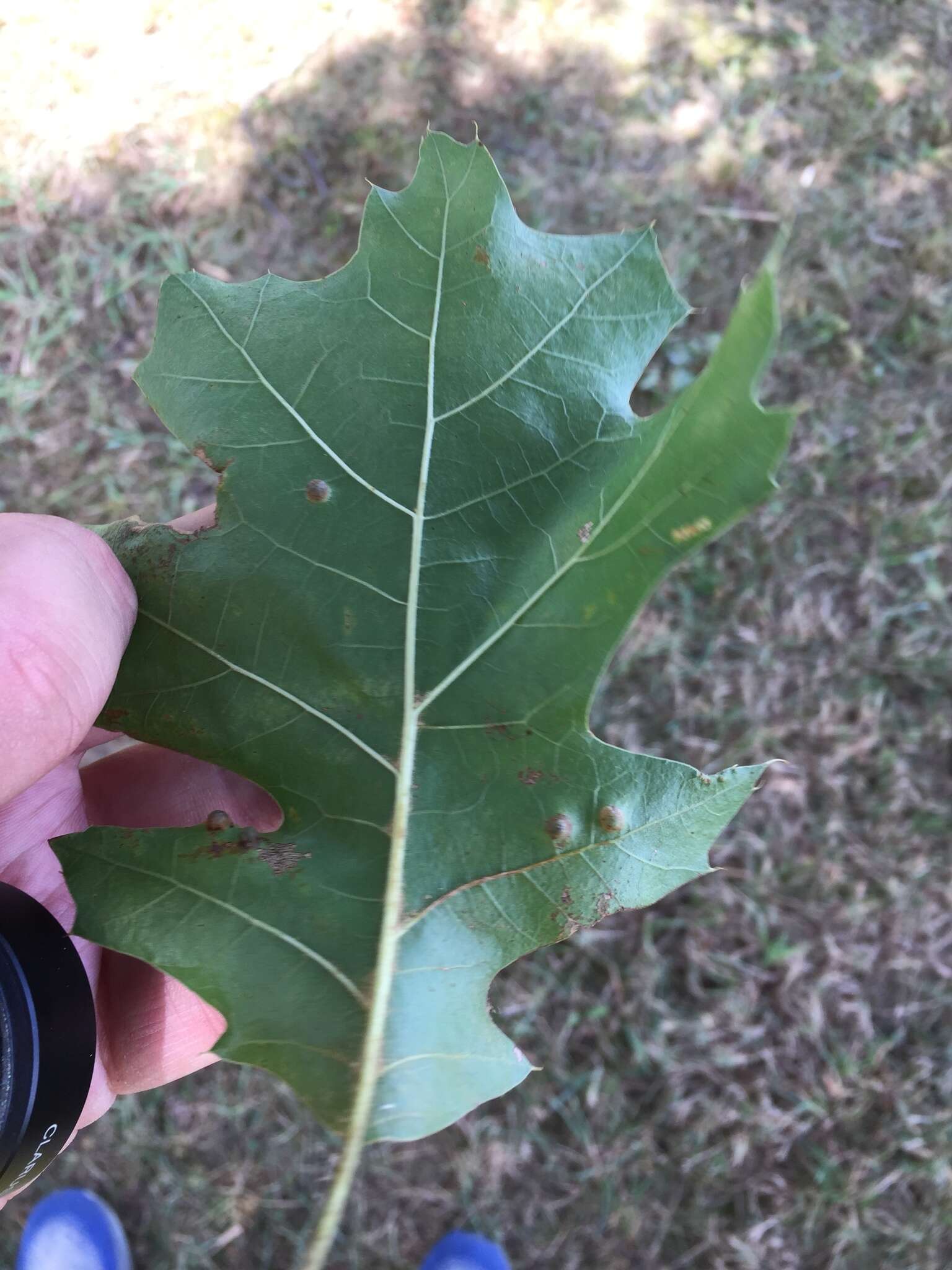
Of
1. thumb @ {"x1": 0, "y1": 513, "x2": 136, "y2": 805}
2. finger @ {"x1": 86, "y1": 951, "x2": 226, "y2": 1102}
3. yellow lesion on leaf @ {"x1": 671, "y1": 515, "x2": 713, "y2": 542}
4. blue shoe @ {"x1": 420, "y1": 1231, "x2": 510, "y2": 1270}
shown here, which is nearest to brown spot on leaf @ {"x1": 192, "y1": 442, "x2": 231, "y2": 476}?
thumb @ {"x1": 0, "y1": 513, "x2": 136, "y2": 805}

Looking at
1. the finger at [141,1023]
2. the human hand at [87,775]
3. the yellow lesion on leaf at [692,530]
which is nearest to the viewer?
the yellow lesion on leaf at [692,530]

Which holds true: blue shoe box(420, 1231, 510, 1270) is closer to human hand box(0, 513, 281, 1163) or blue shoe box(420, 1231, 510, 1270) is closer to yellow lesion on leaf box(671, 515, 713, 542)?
human hand box(0, 513, 281, 1163)

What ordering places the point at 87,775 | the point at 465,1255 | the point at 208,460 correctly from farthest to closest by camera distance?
the point at 465,1255, the point at 87,775, the point at 208,460

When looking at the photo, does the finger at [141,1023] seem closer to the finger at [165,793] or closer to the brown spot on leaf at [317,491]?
the finger at [165,793]

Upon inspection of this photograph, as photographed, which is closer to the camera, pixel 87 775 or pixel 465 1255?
pixel 87 775

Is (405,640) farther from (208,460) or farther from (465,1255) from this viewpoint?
(465,1255)

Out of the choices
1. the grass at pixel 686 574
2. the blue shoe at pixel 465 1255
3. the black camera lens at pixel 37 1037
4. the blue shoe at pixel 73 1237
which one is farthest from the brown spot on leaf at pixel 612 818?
→ the blue shoe at pixel 73 1237

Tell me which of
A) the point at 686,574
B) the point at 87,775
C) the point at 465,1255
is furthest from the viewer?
the point at 686,574

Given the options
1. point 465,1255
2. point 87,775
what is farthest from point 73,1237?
point 87,775
